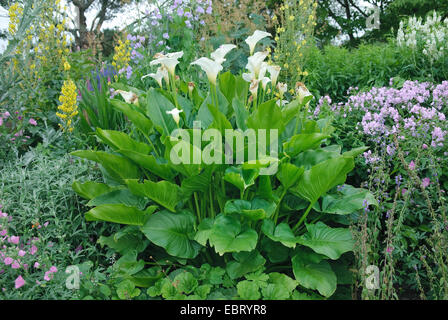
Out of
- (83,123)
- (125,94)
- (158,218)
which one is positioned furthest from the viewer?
(83,123)

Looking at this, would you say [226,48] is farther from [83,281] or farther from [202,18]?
[202,18]

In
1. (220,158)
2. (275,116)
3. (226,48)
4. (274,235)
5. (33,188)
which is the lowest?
(274,235)

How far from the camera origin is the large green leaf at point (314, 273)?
1905mm

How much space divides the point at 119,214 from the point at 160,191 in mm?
240

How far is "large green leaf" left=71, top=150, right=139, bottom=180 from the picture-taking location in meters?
2.12

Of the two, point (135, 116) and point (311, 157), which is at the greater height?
point (135, 116)

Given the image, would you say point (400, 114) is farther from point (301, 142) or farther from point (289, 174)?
point (289, 174)

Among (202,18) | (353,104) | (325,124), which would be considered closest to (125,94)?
(325,124)

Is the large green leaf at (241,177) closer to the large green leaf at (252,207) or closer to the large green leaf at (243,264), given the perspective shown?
the large green leaf at (252,207)

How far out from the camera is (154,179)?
2.36 m

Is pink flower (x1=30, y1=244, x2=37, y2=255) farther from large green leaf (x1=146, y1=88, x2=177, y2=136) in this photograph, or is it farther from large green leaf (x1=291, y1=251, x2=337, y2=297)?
large green leaf (x1=291, y1=251, x2=337, y2=297)

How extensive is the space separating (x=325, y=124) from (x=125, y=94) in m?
1.34

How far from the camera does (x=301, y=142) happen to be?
2.18m

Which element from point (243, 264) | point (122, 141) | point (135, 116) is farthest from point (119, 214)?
point (243, 264)
